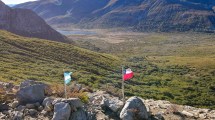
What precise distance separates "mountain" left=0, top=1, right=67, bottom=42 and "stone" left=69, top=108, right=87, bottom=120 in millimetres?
88569

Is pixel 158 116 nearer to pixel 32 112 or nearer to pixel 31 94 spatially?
pixel 32 112

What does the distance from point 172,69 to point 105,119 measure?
68394 mm

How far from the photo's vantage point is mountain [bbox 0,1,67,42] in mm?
102250

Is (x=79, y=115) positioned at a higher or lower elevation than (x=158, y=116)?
higher

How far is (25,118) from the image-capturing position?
15297 millimetres

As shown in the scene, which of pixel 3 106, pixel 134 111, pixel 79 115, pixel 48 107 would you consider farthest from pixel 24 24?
pixel 79 115

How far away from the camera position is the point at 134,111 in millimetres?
16188

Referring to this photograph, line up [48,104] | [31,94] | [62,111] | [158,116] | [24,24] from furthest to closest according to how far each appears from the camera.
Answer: [24,24]
[158,116]
[31,94]
[48,104]
[62,111]

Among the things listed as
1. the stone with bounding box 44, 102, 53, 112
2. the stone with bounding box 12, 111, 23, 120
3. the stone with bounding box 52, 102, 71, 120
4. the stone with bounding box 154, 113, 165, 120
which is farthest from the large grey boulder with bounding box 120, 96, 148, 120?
the stone with bounding box 12, 111, 23, 120

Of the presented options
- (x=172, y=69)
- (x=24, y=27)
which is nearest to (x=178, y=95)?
(x=172, y=69)

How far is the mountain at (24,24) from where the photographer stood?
335 feet

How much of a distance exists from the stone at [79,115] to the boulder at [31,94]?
2419mm

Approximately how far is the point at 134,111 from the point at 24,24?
313 ft

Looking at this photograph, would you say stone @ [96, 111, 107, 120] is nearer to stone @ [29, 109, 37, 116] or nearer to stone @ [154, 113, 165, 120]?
stone @ [154, 113, 165, 120]
